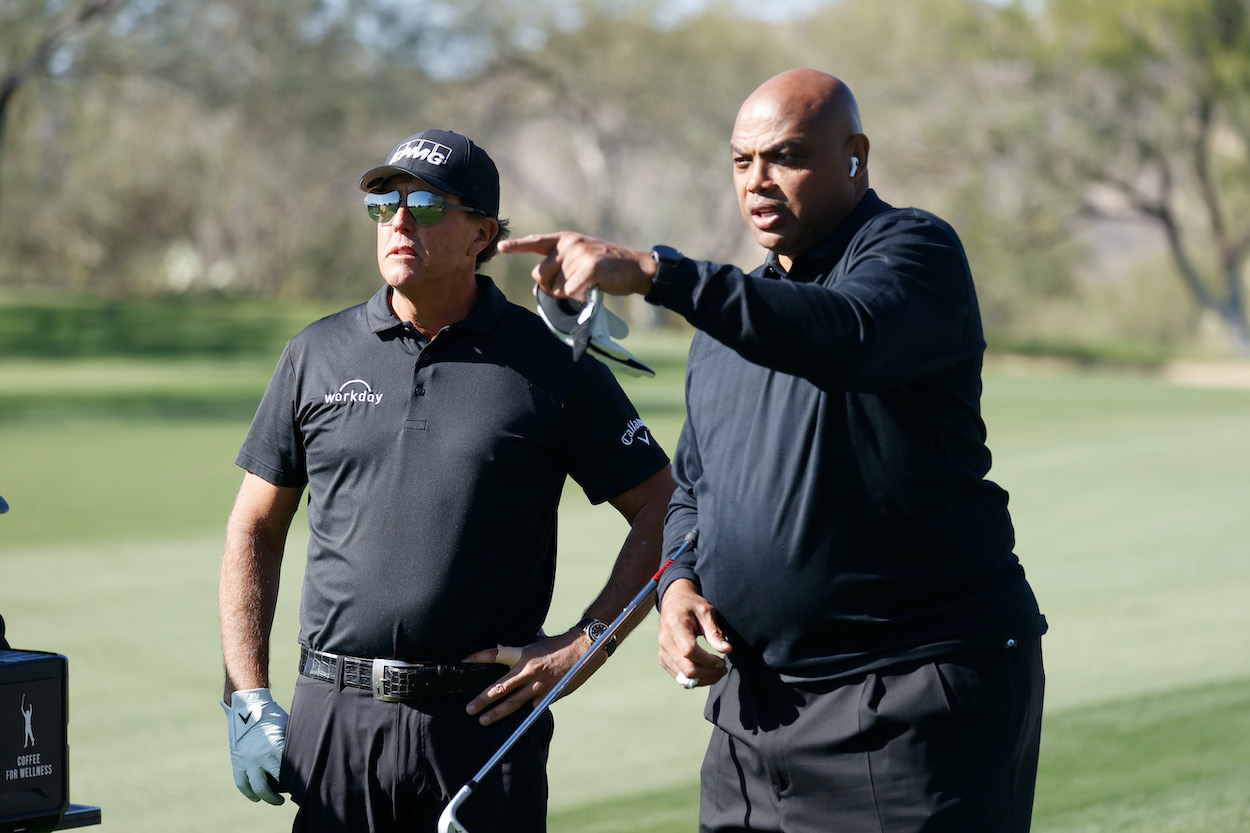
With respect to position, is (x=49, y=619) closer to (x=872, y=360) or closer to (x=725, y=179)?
(x=872, y=360)

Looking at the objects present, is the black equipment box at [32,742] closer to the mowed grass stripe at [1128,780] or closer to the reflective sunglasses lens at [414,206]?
the reflective sunglasses lens at [414,206]

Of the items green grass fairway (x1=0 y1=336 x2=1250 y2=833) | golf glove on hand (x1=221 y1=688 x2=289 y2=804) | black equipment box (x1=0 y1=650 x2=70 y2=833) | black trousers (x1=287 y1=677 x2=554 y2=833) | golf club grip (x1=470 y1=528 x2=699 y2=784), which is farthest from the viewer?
green grass fairway (x1=0 y1=336 x2=1250 y2=833)

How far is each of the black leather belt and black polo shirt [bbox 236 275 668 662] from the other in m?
0.03

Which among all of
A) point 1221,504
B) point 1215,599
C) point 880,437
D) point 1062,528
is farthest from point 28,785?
point 1221,504

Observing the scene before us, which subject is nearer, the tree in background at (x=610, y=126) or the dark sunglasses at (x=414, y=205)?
the dark sunglasses at (x=414, y=205)

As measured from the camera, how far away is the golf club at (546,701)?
3.14 m

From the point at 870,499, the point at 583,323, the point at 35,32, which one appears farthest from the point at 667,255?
the point at 35,32

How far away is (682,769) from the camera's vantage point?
6.39 m

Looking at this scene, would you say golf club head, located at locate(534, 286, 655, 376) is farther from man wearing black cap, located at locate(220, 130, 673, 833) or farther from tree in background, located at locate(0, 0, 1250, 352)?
tree in background, located at locate(0, 0, 1250, 352)

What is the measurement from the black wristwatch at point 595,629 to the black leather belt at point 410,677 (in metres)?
0.25

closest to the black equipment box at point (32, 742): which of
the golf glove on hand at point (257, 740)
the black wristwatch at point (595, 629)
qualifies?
the golf glove on hand at point (257, 740)

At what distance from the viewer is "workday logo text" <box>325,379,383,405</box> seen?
3531 mm

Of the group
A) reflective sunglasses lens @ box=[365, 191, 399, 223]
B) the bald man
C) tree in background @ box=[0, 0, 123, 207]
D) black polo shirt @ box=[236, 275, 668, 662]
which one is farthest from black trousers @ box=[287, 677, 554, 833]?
tree in background @ box=[0, 0, 123, 207]

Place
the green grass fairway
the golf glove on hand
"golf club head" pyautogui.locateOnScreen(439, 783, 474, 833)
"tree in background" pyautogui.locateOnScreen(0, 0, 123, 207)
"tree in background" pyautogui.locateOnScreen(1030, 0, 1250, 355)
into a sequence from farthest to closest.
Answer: "tree in background" pyautogui.locateOnScreen(1030, 0, 1250, 355)
"tree in background" pyautogui.locateOnScreen(0, 0, 123, 207)
the green grass fairway
the golf glove on hand
"golf club head" pyautogui.locateOnScreen(439, 783, 474, 833)
